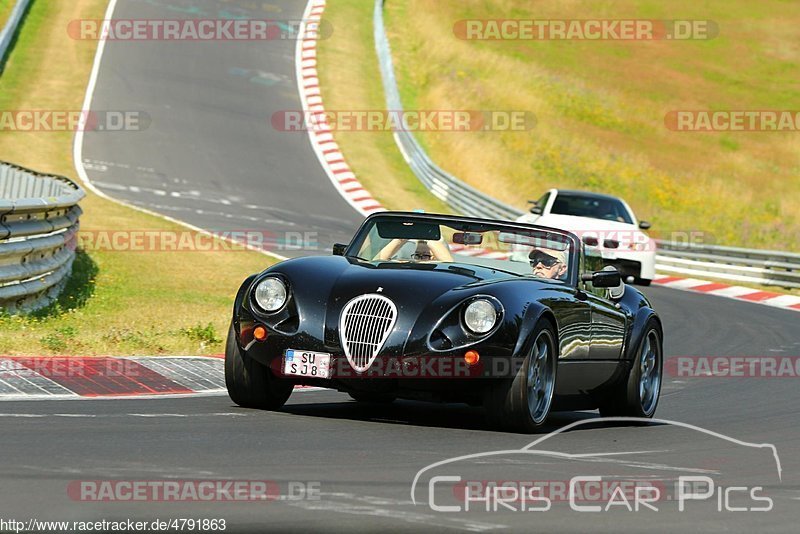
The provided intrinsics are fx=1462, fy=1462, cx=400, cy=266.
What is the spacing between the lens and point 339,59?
43.2 metres

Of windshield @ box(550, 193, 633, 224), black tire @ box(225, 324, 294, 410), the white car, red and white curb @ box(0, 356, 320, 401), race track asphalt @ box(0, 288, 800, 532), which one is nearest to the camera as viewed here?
race track asphalt @ box(0, 288, 800, 532)

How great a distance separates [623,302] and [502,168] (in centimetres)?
2911

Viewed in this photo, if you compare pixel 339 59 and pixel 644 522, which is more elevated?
pixel 339 59

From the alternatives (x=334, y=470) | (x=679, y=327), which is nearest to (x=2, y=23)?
(x=679, y=327)

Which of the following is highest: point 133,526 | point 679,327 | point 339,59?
point 339,59

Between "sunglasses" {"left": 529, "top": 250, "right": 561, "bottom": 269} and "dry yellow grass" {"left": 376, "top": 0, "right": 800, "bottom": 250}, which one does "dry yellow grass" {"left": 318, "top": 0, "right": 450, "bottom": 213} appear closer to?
"dry yellow grass" {"left": 376, "top": 0, "right": 800, "bottom": 250}

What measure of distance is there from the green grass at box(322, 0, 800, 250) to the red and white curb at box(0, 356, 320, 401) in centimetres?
2307

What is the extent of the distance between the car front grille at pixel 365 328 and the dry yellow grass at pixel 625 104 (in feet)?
93.1

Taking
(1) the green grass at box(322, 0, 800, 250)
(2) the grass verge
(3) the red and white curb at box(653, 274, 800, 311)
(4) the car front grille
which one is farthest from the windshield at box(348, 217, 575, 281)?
(1) the green grass at box(322, 0, 800, 250)

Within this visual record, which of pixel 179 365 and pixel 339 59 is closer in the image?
pixel 179 365

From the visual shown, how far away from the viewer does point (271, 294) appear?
904 cm

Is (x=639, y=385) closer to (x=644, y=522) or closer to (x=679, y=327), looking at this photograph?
(x=644, y=522)

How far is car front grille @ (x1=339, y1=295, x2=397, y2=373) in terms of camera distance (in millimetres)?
8656

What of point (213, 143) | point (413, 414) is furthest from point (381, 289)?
point (213, 143)
